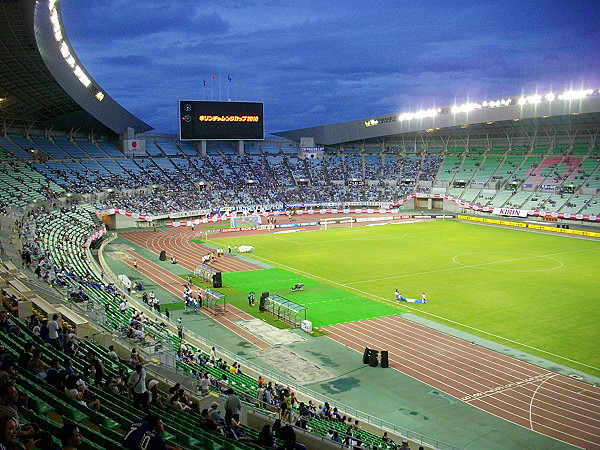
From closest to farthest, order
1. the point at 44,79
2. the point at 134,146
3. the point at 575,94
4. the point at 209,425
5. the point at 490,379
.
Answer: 1. the point at 209,425
2. the point at 490,379
3. the point at 44,79
4. the point at 575,94
5. the point at 134,146

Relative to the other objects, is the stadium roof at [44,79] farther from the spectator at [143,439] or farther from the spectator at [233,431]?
the spectator at [143,439]

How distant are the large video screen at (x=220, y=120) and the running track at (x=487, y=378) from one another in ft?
193

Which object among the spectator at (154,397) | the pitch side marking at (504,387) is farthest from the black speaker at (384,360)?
the spectator at (154,397)

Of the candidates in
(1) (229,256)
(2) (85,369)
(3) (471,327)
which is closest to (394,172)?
(1) (229,256)

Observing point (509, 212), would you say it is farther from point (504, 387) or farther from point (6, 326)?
point (6, 326)

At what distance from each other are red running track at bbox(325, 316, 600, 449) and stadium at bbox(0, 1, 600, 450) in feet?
0.36

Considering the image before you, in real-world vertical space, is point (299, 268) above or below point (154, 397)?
below

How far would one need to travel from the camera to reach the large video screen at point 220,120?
8256cm

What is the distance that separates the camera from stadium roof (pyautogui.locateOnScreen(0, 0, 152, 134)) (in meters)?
33.7

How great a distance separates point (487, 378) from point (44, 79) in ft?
141

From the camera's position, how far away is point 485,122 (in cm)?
7631

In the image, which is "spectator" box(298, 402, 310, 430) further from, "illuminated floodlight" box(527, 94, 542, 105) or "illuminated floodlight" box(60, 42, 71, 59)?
"illuminated floodlight" box(527, 94, 542, 105)

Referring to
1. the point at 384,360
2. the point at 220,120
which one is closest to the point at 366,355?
the point at 384,360

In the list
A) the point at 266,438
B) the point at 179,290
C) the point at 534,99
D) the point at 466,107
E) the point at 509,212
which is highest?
the point at 466,107
